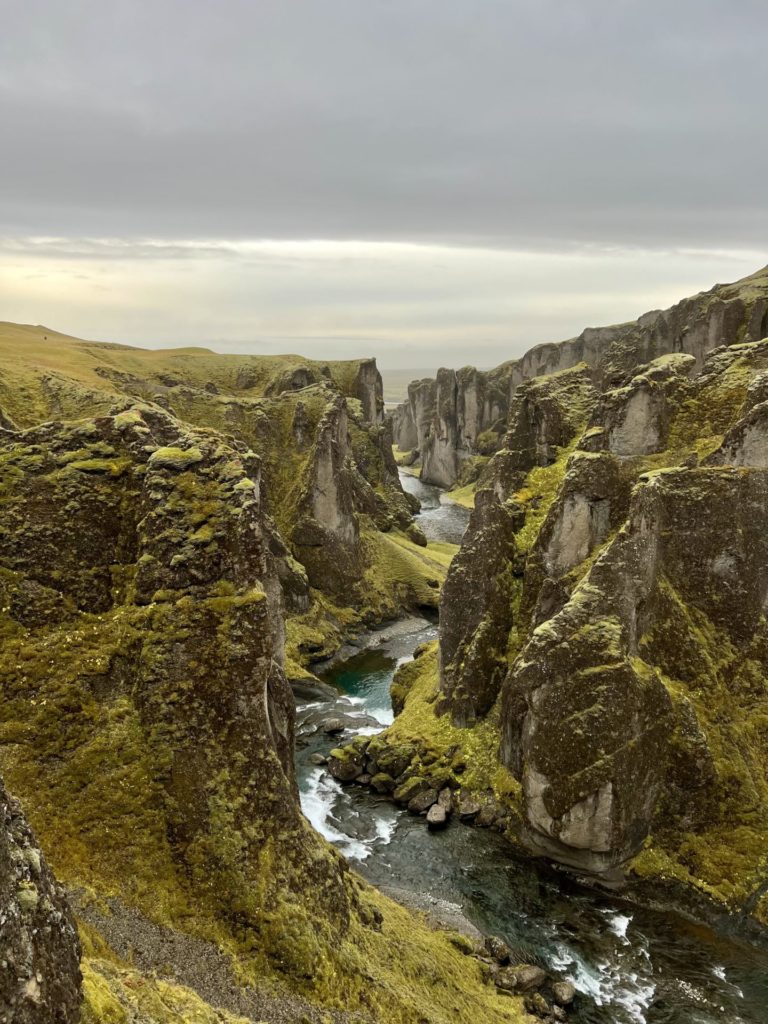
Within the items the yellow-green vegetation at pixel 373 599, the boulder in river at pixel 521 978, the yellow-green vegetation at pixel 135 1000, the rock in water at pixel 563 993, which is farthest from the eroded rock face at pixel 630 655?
the yellow-green vegetation at pixel 373 599

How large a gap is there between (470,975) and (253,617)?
1619 centimetres

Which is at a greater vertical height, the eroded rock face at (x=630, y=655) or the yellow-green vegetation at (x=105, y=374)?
the yellow-green vegetation at (x=105, y=374)

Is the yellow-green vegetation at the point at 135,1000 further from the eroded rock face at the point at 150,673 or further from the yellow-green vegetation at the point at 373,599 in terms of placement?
the yellow-green vegetation at the point at 373,599

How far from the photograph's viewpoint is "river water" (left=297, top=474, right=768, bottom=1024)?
89.1 ft

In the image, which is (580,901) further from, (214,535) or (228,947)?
(214,535)

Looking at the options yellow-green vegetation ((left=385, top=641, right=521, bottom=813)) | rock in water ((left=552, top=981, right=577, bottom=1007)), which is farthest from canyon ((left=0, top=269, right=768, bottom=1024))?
rock in water ((left=552, top=981, right=577, bottom=1007))

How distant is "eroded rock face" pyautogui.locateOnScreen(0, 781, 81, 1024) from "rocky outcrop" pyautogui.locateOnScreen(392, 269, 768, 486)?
82.3 m

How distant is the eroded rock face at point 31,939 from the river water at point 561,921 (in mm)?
22642

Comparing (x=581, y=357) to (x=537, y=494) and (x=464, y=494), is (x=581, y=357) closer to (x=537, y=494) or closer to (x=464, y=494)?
(x=464, y=494)

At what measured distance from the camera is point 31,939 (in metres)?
11.0

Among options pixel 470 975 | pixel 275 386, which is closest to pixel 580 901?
pixel 470 975

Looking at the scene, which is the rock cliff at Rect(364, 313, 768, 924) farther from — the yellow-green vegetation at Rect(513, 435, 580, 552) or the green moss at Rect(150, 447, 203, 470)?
the green moss at Rect(150, 447, 203, 470)

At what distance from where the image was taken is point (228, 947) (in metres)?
18.8

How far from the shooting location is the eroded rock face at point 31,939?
34.0 ft
